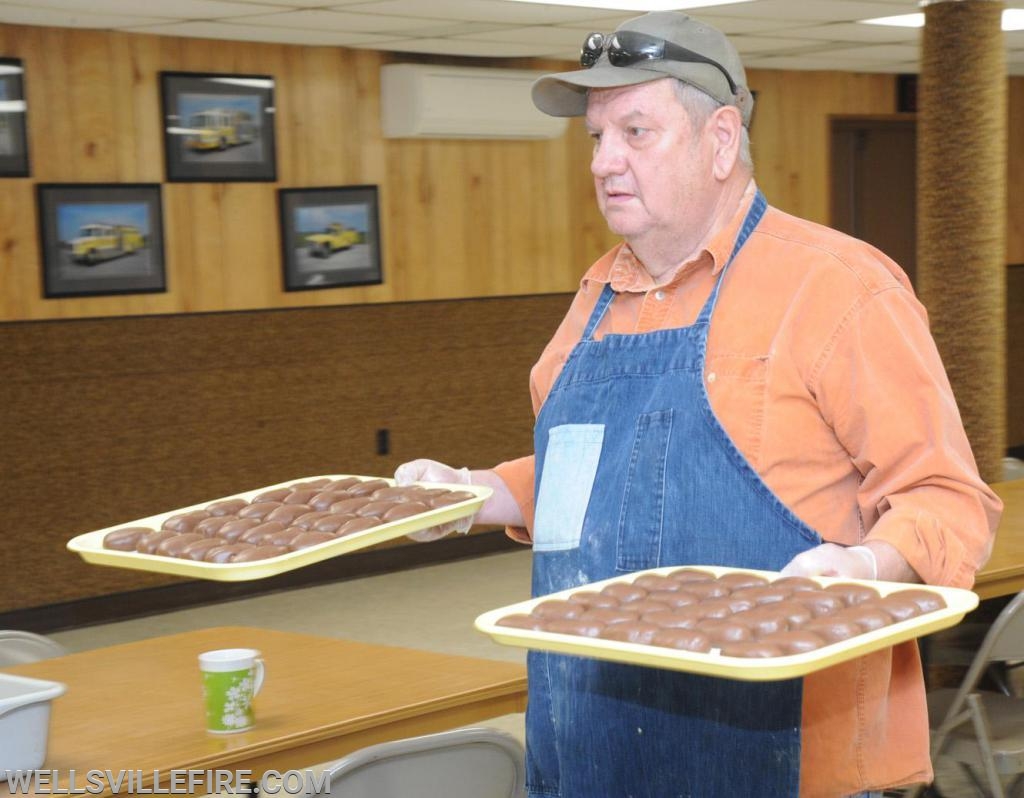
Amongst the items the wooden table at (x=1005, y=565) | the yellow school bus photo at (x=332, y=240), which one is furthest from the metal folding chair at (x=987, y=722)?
the yellow school bus photo at (x=332, y=240)

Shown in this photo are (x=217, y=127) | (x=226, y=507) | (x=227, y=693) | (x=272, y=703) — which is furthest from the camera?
(x=217, y=127)

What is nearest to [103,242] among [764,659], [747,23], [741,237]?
[747,23]

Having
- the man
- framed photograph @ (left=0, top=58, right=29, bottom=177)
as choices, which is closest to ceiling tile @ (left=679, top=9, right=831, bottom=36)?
framed photograph @ (left=0, top=58, right=29, bottom=177)

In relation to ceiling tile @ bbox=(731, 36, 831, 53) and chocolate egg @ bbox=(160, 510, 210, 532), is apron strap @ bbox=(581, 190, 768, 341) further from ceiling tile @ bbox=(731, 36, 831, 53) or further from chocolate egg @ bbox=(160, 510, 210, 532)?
ceiling tile @ bbox=(731, 36, 831, 53)

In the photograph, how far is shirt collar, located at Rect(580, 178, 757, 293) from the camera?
6.41 ft

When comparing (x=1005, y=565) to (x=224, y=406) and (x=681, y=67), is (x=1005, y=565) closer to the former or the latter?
(x=681, y=67)

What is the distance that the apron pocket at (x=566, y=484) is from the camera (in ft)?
6.54

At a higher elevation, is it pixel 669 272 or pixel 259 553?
pixel 669 272

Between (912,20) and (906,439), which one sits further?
(912,20)

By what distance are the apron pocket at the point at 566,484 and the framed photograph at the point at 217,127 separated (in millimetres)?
5305

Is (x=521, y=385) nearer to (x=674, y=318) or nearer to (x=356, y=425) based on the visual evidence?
(x=356, y=425)

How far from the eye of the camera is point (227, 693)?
97.6 inches

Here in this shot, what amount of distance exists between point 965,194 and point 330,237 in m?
3.51

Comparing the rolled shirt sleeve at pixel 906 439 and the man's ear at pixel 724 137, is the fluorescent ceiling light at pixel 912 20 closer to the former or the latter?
the man's ear at pixel 724 137
